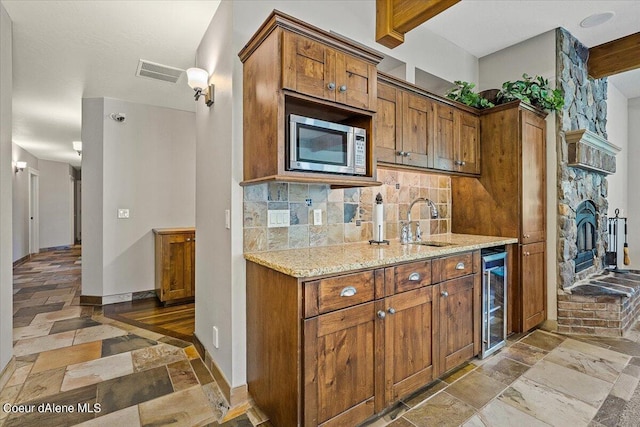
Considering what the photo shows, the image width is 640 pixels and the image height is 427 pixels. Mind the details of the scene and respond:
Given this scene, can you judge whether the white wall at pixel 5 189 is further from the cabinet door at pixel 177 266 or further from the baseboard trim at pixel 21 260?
the baseboard trim at pixel 21 260

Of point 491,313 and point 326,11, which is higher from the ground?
point 326,11

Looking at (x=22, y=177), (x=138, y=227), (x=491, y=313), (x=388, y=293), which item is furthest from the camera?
(x=22, y=177)

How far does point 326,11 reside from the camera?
2.41 meters

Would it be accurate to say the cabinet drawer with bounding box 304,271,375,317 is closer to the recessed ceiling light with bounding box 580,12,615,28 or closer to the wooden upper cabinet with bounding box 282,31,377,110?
the wooden upper cabinet with bounding box 282,31,377,110

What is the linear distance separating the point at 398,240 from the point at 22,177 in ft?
29.3

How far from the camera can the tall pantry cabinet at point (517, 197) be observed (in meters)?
2.92

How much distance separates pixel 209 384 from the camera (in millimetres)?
2240

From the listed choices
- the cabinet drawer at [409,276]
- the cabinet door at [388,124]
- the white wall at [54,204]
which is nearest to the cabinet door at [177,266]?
the cabinet door at [388,124]

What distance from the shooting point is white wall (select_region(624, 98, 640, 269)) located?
482cm

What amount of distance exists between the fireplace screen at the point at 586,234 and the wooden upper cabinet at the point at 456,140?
145 centimetres

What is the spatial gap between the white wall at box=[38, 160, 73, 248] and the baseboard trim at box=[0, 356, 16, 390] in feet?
26.5

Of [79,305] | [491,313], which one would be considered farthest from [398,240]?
[79,305]

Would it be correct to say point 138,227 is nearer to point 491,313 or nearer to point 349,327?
point 349,327

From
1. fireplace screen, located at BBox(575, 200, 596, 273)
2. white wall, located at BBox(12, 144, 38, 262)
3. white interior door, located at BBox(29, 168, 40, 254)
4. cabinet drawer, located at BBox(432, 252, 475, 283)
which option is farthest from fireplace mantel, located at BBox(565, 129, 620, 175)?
white interior door, located at BBox(29, 168, 40, 254)
